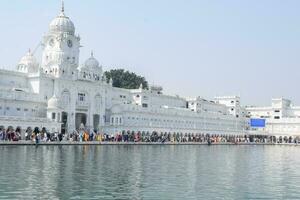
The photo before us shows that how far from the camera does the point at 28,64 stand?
76875 mm

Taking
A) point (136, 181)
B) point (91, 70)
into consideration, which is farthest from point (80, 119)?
point (136, 181)

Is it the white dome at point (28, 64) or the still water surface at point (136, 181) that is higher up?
the white dome at point (28, 64)

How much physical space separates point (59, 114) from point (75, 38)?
17.3 m

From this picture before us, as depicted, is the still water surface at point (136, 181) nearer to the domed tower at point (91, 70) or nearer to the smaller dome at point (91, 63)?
the domed tower at point (91, 70)

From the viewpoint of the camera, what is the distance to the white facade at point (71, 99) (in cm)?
6656

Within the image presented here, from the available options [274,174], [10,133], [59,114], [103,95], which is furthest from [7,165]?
[103,95]

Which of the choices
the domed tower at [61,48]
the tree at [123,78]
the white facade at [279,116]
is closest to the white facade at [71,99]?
the domed tower at [61,48]

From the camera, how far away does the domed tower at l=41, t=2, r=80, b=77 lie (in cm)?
7338

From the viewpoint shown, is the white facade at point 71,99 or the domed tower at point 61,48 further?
the domed tower at point 61,48

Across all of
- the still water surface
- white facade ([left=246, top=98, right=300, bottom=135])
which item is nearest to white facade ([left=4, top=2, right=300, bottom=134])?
white facade ([left=246, top=98, right=300, bottom=135])

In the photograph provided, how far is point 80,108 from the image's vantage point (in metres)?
75.0

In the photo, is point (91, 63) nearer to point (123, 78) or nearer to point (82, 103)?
point (82, 103)

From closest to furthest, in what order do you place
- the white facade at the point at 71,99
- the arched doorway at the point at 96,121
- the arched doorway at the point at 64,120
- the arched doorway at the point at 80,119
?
1. the white facade at the point at 71,99
2. the arched doorway at the point at 64,120
3. the arched doorway at the point at 80,119
4. the arched doorway at the point at 96,121

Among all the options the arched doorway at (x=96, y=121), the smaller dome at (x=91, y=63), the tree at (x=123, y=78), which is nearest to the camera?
the arched doorway at (x=96, y=121)
